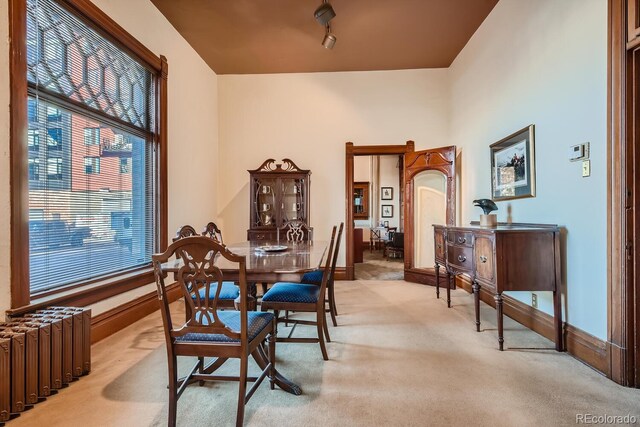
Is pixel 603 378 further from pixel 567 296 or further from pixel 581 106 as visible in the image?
pixel 581 106

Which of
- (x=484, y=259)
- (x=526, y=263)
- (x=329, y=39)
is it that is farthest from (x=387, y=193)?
(x=526, y=263)

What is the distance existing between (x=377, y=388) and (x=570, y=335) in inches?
63.8

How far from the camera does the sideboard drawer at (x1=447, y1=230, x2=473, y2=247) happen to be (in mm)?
2972

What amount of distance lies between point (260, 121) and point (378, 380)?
14.7 ft

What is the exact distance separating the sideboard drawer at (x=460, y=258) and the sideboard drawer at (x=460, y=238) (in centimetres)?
5

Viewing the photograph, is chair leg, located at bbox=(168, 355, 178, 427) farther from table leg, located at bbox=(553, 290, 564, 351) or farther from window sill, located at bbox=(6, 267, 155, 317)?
table leg, located at bbox=(553, 290, 564, 351)

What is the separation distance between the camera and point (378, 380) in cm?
204

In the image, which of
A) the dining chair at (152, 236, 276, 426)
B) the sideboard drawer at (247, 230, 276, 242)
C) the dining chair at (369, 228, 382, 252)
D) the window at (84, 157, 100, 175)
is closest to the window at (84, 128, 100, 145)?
the window at (84, 157, 100, 175)

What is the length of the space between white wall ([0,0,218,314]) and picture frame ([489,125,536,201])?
391 cm

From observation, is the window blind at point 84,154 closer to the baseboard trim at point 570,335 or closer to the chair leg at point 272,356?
the chair leg at point 272,356

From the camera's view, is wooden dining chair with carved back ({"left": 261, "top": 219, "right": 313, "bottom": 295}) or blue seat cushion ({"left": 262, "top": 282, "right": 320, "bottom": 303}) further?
wooden dining chair with carved back ({"left": 261, "top": 219, "right": 313, "bottom": 295})

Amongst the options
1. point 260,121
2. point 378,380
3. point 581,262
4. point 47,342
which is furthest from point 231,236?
point 581,262

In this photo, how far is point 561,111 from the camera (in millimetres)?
2529

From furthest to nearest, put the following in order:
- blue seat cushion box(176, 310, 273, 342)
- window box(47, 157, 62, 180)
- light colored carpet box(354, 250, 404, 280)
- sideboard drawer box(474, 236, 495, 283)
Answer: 1. light colored carpet box(354, 250, 404, 280)
2. sideboard drawer box(474, 236, 495, 283)
3. window box(47, 157, 62, 180)
4. blue seat cushion box(176, 310, 273, 342)
